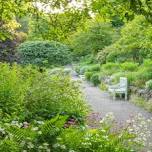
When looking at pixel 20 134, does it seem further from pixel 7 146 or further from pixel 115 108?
pixel 115 108

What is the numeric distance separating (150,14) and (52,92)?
6.21 meters

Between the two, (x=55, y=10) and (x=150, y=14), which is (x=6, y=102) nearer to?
(x=55, y=10)

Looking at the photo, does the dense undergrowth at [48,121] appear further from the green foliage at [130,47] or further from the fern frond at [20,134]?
the green foliage at [130,47]

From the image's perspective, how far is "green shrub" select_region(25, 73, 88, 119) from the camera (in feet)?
33.3

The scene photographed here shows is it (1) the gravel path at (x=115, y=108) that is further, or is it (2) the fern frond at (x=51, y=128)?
(1) the gravel path at (x=115, y=108)

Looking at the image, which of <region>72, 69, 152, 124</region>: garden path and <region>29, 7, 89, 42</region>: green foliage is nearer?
<region>29, 7, 89, 42</region>: green foliage

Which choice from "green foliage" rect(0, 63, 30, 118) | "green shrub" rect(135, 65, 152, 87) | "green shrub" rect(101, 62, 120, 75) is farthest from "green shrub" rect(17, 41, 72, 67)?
"green foliage" rect(0, 63, 30, 118)

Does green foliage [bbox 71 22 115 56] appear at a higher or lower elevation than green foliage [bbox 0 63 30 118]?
lower

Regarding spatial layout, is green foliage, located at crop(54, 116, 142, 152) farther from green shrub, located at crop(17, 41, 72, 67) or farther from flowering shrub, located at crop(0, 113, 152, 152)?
green shrub, located at crop(17, 41, 72, 67)

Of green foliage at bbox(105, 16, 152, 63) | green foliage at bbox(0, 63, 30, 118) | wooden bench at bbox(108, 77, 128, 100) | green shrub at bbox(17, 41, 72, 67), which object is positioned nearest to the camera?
green foliage at bbox(0, 63, 30, 118)

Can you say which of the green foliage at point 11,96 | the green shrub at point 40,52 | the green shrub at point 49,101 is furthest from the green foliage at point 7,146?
the green shrub at point 40,52

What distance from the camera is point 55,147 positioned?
5496mm

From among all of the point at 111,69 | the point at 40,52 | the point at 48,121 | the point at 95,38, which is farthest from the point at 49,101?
the point at 95,38

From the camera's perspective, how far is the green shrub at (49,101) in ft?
33.3
